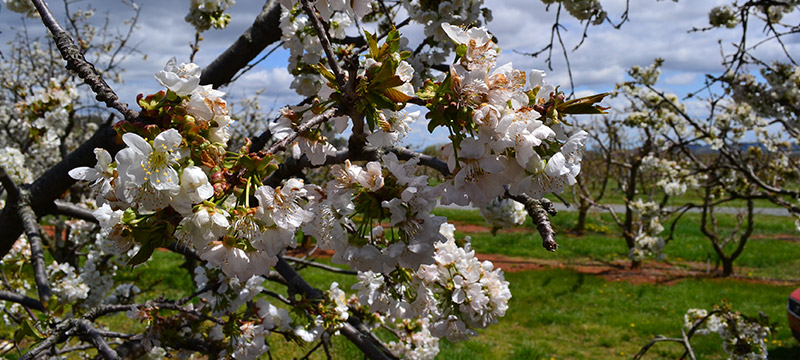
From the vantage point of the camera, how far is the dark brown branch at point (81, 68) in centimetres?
95

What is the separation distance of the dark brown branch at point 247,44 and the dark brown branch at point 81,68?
113 centimetres

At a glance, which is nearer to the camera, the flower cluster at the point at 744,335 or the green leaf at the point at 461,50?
the green leaf at the point at 461,50

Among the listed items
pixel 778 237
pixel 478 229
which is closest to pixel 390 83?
pixel 478 229

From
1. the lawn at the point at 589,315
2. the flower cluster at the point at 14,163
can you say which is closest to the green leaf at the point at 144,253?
the lawn at the point at 589,315

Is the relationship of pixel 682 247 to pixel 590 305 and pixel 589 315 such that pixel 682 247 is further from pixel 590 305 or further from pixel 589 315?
pixel 589 315

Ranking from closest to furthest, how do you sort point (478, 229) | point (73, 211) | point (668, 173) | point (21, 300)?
point (21, 300) → point (73, 211) → point (668, 173) → point (478, 229)

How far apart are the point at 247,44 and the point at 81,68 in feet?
4.23

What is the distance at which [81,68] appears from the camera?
100cm

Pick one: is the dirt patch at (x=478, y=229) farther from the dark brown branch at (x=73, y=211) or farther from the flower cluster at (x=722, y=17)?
the dark brown branch at (x=73, y=211)

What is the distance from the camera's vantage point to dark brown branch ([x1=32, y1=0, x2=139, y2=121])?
37.3 inches

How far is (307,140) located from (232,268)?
351 mm

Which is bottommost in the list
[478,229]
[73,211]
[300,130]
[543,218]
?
[478,229]

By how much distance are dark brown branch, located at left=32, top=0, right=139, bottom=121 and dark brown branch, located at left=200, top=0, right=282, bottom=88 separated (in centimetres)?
113

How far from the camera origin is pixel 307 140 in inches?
44.6
